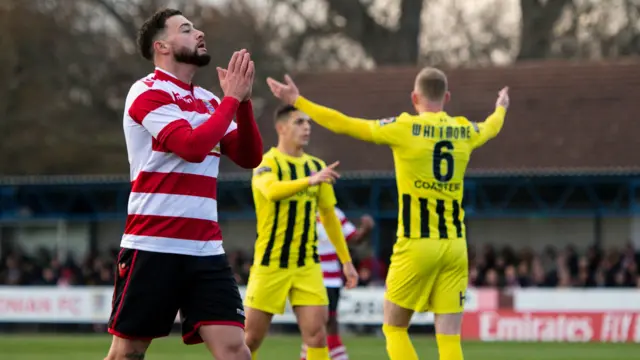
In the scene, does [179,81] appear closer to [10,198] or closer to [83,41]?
[10,198]

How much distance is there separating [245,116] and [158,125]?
0.50 metres

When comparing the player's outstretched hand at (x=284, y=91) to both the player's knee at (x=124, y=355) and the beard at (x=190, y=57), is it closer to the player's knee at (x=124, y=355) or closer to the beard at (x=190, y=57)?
the beard at (x=190, y=57)

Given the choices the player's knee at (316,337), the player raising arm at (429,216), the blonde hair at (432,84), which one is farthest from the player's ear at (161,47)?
the player's knee at (316,337)

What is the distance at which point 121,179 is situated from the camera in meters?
28.6

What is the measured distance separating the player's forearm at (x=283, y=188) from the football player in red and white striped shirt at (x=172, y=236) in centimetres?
268

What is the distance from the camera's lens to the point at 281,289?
1000cm

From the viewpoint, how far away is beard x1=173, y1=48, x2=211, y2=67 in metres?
6.64

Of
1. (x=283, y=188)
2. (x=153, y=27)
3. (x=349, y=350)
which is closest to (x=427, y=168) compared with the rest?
(x=283, y=188)

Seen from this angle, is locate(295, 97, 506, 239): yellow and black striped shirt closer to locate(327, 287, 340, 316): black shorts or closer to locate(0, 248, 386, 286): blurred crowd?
locate(327, 287, 340, 316): black shorts

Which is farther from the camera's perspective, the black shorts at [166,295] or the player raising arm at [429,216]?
the player raising arm at [429,216]

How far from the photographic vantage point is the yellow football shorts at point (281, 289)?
32.6 ft

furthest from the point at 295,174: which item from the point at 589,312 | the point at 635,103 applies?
the point at 635,103

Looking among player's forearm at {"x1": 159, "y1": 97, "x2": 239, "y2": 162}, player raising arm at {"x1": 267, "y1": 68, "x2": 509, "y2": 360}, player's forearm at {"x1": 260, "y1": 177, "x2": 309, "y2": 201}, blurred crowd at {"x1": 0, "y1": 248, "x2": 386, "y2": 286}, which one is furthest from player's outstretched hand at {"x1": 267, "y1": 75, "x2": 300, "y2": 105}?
blurred crowd at {"x1": 0, "y1": 248, "x2": 386, "y2": 286}

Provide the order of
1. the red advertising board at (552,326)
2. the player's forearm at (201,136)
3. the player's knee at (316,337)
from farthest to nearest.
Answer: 1. the red advertising board at (552,326)
2. the player's knee at (316,337)
3. the player's forearm at (201,136)
